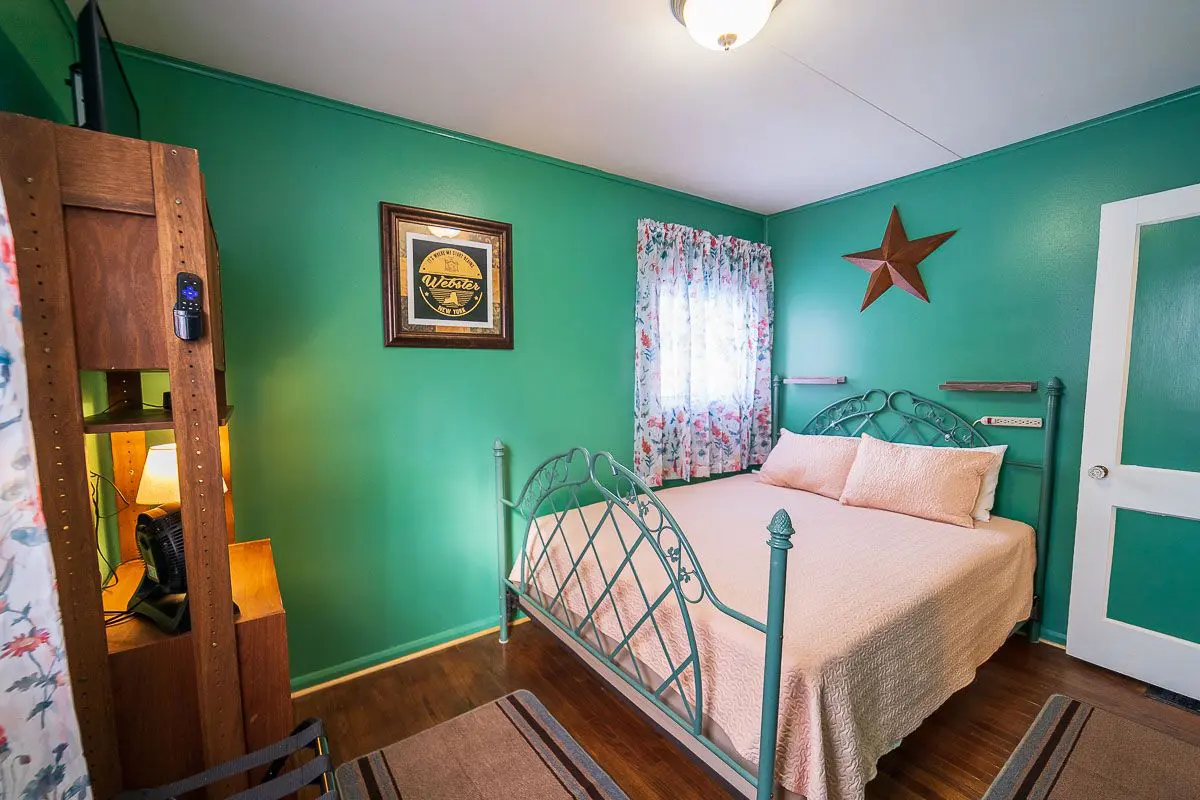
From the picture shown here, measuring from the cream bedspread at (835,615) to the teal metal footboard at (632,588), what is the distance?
0.02 m

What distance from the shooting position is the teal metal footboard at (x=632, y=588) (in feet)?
3.81

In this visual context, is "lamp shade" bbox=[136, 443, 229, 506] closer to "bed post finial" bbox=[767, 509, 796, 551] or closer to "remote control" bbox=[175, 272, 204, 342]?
"remote control" bbox=[175, 272, 204, 342]

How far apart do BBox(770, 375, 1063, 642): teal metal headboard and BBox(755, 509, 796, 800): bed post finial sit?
2.04m

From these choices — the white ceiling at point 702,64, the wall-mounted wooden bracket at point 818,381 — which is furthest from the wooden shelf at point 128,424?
the wall-mounted wooden bracket at point 818,381

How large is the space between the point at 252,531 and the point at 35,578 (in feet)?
3.93

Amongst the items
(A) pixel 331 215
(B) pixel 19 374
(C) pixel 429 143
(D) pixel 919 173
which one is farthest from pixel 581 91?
(D) pixel 919 173

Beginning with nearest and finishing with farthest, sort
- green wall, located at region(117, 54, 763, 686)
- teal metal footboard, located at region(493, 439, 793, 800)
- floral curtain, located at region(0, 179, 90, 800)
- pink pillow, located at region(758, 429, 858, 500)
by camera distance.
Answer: floral curtain, located at region(0, 179, 90, 800) < teal metal footboard, located at region(493, 439, 793, 800) < green wall, located at region(117, 54, 763, 686) < pink pillow, located at region(758, 429, 858, 500)

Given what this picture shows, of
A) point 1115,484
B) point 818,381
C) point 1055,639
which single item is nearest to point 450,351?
point 818,381

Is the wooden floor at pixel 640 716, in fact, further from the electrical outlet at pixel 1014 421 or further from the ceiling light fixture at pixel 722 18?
the ceiling light fixture at pixel 722 18

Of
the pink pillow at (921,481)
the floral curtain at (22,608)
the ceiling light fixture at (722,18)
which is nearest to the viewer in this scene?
the floral curtain at (22,608)

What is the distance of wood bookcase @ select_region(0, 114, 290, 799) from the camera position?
0.94 metres

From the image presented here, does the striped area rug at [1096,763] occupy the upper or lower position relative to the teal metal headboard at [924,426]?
lower

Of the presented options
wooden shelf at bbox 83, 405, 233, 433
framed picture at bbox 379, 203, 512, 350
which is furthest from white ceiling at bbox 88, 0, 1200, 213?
wooden shelf at bbox 83, 405, 233, 433

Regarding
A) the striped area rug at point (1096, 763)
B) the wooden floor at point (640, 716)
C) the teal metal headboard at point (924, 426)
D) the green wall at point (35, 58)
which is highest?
the green wall at point (35, 58)
